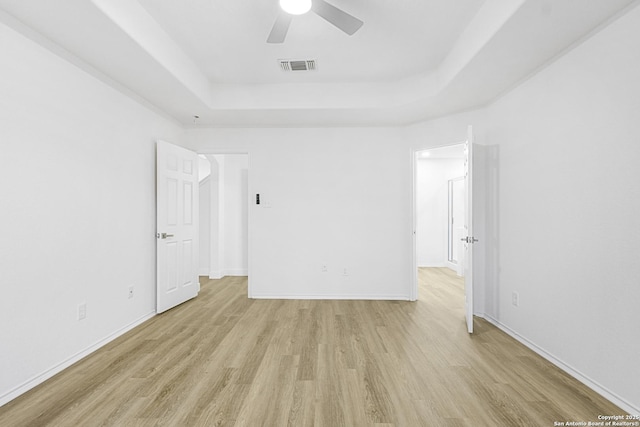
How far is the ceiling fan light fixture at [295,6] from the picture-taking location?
6.33ft

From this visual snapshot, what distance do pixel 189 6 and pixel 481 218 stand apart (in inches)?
A: 140

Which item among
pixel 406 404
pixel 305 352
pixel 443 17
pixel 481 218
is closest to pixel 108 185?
pixel 305 352

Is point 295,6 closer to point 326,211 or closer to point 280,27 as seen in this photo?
point 280,27

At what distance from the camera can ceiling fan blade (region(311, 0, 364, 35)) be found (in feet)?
6.21

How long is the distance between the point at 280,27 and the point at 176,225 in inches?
107

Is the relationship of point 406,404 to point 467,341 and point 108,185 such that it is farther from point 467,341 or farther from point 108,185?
point 108,185

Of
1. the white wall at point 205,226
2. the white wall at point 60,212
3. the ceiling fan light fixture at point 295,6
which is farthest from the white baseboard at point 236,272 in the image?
the ceiling fan light fixture at point 295,6

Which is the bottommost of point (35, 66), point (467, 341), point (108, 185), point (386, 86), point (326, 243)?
point (467, 341)

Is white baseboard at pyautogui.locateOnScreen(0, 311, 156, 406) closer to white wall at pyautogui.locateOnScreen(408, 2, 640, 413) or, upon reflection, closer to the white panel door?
the white panel door

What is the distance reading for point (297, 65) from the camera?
3.18m

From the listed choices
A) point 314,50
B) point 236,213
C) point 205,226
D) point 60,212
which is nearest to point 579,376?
point 314,50

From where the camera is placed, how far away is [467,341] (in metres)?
2.76

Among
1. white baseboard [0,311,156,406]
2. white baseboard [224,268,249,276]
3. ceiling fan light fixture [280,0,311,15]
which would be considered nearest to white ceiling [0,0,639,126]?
ceiling fan light fixture [280,0,311,15]

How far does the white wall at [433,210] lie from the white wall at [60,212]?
5580 millimetres
